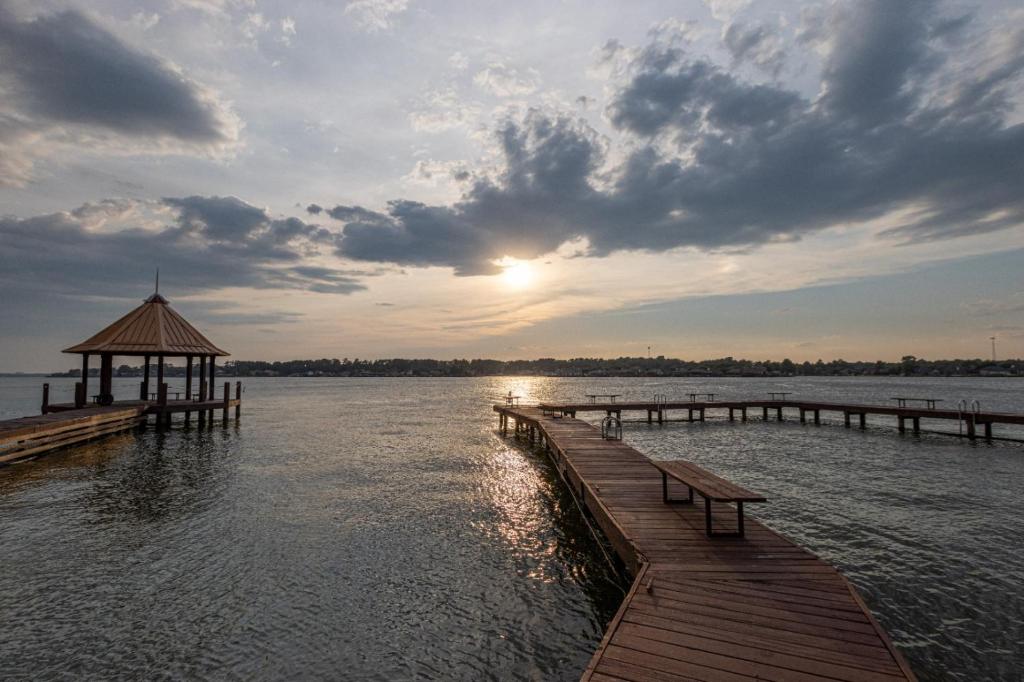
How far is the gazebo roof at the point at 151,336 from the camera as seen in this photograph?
30.4m

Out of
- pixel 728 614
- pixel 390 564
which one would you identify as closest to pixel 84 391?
pixel 390 564

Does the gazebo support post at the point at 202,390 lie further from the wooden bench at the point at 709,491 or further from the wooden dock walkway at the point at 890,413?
the wooden bench at the point at 709,491

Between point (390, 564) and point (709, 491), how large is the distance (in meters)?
6.60

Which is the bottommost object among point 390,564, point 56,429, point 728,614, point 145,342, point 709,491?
point 390,564

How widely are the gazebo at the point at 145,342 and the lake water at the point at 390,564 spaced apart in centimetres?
1206

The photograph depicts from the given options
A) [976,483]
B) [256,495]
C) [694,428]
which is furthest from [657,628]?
[694,428]

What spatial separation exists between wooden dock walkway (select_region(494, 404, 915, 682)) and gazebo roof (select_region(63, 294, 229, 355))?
3317 centimetres

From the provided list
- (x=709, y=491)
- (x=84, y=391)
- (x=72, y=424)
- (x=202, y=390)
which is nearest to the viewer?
(x=709, y=491)

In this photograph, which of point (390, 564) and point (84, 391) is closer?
point (390, 564)

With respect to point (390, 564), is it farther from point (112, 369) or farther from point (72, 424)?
point (112, 369)

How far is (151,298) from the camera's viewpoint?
1374 inches

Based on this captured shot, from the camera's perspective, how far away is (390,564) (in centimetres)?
1016

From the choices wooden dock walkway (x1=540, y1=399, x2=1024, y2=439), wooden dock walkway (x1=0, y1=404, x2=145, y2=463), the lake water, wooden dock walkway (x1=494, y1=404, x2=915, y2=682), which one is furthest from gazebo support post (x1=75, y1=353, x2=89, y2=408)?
wooden dock walkway (x1=494, y1=404, x2=915, y2=682)

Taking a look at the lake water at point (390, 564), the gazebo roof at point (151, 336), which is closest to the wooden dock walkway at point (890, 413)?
the lake water at point (390, 564)
